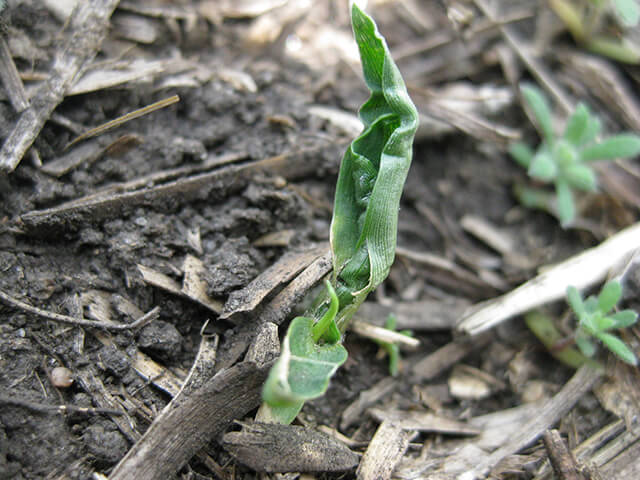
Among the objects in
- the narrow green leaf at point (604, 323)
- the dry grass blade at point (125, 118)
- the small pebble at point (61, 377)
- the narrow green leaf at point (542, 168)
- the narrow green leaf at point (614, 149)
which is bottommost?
the narrow green leaf at point (604, 323)

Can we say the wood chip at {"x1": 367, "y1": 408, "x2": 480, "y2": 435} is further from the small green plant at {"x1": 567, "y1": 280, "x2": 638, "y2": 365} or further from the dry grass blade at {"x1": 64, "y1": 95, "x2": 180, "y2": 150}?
the dry grass blade at {"x1": 64, "y1": 95, "x2": 180, "y2": 150}

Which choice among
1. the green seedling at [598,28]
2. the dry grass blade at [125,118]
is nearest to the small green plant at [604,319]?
the green seedling at [598,28]

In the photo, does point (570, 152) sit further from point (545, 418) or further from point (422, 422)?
point (422, 422)

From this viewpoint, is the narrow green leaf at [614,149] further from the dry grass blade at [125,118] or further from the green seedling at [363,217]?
the dry grass blade at [125,118]

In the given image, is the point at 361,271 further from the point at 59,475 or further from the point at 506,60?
the point at 506,60

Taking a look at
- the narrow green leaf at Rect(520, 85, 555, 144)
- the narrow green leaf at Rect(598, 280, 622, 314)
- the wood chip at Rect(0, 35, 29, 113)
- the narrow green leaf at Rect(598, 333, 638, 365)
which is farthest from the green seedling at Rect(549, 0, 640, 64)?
the wood chip at Rect(0, 35, 29, 113)

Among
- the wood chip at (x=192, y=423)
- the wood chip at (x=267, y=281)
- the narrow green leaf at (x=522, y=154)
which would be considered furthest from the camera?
the narrow green leaf at (x=522, y=154)
